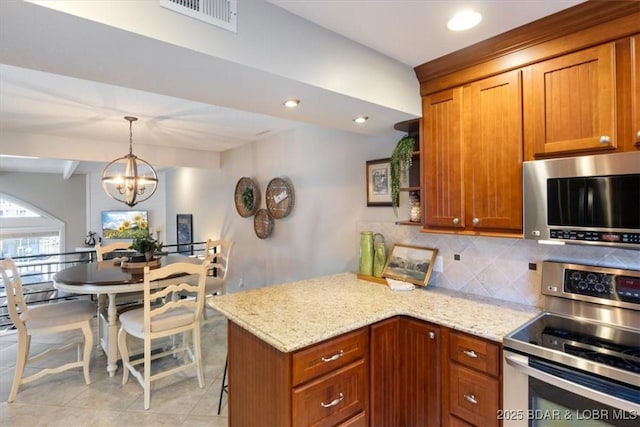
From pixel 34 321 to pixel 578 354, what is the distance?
3673 millimetres

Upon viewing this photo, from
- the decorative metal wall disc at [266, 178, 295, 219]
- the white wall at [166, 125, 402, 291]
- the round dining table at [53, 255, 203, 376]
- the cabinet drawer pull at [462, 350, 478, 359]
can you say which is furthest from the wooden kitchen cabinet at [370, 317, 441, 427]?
the decorative metal wall disc at [266, 178, 295, 219]

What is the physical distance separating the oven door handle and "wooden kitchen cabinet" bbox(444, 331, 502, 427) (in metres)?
0.10

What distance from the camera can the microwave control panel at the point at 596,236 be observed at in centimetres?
136

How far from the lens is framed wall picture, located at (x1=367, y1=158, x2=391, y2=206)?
2705 mm

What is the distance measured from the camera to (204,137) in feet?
14.4

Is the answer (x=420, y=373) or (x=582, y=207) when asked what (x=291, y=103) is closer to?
(x=582, y=207)

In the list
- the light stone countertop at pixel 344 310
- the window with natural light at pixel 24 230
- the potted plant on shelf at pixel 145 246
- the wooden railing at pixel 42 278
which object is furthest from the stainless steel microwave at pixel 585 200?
the window with natural light at pixel 24 230

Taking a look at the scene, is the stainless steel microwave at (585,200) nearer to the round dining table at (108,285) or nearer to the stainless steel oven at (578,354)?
the stainless steel oven at (578,354)

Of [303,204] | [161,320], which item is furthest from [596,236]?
[161,320]

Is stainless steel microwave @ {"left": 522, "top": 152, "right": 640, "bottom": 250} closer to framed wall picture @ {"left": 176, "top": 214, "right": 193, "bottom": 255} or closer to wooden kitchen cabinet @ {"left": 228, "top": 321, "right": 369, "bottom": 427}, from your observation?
wooden kitchen cabinet @ {"left": 228, "top": 321, "right": 369, "bottom": 427}

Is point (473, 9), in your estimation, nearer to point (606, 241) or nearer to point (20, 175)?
point (606, 241)

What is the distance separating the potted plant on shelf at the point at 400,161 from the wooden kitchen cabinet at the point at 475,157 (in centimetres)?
15

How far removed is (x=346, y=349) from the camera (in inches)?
63.9

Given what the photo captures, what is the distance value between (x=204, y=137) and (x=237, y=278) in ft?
7.12
